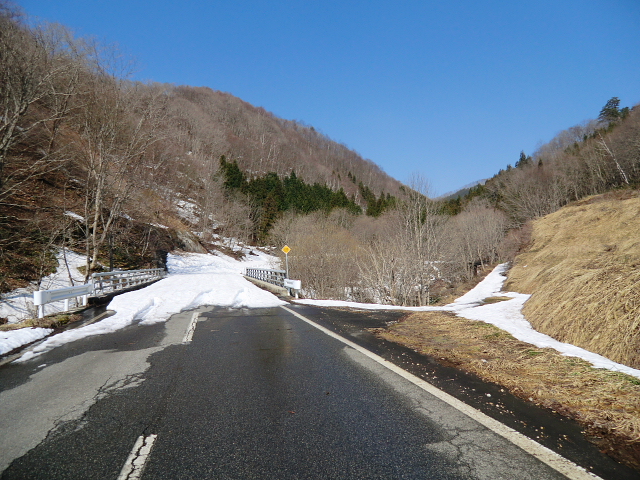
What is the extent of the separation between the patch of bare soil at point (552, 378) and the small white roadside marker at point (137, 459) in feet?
10.9

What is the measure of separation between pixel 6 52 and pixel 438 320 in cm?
1871

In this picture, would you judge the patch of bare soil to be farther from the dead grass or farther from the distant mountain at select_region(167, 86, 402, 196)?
the distant mountain at select_region(167, 86, 402, 196)

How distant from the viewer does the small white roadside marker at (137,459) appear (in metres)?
2.22

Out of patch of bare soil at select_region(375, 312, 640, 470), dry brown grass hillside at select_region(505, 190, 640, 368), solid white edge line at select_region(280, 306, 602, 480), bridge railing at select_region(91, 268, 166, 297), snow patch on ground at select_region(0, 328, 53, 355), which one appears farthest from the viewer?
bridge railing at select_region(91, 268, 166, 297)

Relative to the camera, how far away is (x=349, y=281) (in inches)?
1061

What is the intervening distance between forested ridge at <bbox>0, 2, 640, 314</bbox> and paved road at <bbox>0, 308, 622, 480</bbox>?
14220 mm

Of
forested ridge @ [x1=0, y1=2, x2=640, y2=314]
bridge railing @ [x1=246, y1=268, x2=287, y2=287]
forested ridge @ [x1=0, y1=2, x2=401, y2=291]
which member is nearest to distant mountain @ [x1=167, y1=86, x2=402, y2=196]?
forested ridge @ [x1=0, y1=2, x2=640, y2=314]

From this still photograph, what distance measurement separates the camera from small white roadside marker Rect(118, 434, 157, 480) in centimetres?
222

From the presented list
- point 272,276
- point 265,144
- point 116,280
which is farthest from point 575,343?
point 265,144

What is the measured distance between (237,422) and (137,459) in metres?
0.81

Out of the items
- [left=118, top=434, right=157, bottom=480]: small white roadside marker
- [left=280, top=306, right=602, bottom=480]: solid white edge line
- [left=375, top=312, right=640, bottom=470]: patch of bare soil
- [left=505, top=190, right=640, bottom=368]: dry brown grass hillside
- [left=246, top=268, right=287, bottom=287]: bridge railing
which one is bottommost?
[left=118, top=434, right=157, bottom=480]: small white roadside marker

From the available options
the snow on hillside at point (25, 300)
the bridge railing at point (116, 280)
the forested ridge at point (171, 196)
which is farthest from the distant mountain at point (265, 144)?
the snow on hillside at point (25, 300)

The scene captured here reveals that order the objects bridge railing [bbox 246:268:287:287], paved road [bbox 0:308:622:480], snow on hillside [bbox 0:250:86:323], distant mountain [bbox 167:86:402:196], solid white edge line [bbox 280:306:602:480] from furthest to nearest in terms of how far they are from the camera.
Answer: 1. distant mountain [bbox 167:86:402:196]
2. bridge railing [bbox 246:268:287:287]
3. snow on hillside [bbox 0:250:86:323]
4. paved road [bbox 0:308:622:480]
5. solid white edge line [bbox 280:306:602:480]

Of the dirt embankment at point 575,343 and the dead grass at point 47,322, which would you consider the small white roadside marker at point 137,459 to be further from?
the dead grass at point 47,322
